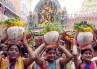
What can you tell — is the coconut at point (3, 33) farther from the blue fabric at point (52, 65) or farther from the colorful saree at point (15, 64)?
the blue fabric at point (52, 65)

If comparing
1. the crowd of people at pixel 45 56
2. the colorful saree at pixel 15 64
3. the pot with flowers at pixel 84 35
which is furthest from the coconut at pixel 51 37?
the colorful saree at pixel 15 64

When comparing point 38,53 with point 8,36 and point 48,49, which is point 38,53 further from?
point 8,36

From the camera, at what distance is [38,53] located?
3945 millimetres

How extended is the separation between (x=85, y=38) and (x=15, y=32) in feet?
2.72

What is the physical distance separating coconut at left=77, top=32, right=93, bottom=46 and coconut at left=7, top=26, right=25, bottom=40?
695mm

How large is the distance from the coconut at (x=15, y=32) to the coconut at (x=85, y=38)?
0.70 metres

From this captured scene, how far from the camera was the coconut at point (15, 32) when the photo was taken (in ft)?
13.4

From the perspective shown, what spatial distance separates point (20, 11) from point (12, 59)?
1414 cm

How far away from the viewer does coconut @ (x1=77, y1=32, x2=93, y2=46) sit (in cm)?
401

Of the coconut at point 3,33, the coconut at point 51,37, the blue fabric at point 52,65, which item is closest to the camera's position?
the blue fabric at point 52,65

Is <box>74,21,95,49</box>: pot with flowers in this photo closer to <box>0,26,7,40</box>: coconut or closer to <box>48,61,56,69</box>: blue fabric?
<box>48,61,56,69</box>: blue fabric

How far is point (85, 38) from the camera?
4000 mm

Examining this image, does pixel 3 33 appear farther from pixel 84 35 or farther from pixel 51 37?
pixel 84 35

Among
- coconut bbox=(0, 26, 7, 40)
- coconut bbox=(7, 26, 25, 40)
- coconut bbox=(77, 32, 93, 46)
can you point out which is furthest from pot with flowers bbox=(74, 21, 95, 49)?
coconut bbox=(0, 26, 7, 40)
